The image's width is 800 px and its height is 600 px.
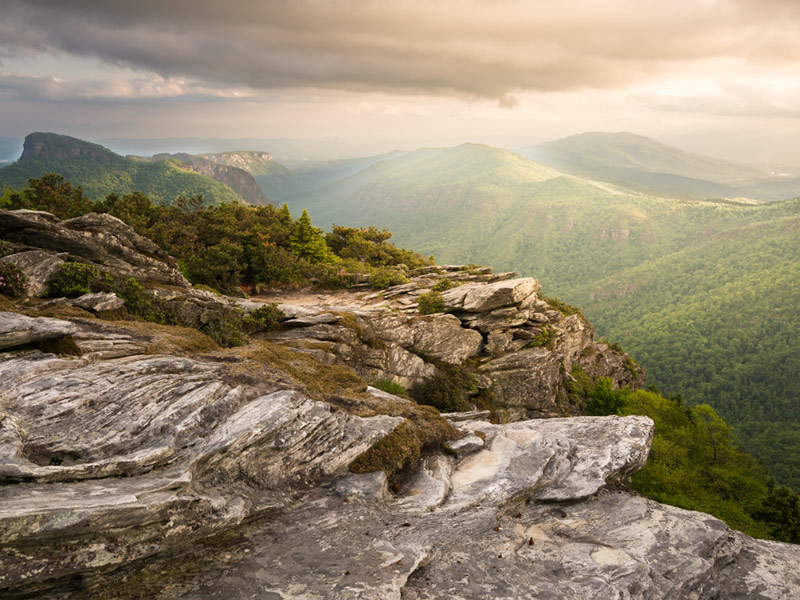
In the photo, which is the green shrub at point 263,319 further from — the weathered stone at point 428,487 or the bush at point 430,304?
the weathered stone at point 428,487

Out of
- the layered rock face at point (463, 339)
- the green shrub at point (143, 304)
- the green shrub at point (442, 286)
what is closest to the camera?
the green shrub at point (143, 304)

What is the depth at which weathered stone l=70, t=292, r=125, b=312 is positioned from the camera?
1864 cm

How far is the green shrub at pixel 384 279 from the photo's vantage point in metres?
44.9

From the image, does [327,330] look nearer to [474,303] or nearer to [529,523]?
[474,303]

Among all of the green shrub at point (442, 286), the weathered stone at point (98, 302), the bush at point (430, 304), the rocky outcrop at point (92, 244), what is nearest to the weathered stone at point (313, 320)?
the rocky outcrop at point (92, 244)

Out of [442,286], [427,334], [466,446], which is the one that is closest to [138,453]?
[466,446]

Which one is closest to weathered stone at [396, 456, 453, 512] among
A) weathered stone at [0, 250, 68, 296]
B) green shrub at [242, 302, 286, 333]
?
green shrub at [242, 302, 286, 333]

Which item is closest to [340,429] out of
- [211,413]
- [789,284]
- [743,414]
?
[211,413]

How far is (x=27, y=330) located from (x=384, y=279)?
33.9 meters

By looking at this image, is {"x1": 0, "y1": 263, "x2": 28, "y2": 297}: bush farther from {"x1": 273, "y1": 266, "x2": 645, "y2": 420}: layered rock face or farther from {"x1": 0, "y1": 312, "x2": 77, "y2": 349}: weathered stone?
{"x1": 273, "y1": 266, "x2": 645, "y2": 420}: layered rock face

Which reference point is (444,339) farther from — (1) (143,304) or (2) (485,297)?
(1) (143,304)

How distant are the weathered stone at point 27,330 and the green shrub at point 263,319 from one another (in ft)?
46.9

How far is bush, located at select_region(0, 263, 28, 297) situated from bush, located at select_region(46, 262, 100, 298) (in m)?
1.42

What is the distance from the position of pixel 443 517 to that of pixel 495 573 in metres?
2.21
